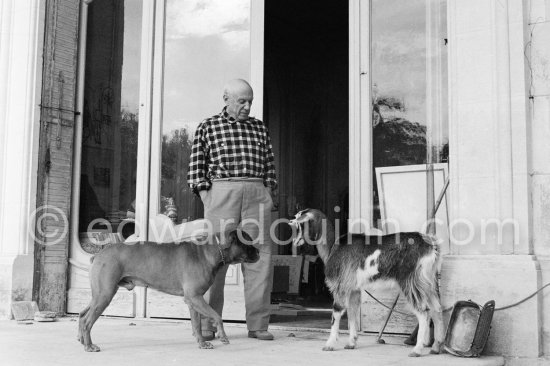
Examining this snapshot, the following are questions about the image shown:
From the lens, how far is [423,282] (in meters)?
3.91

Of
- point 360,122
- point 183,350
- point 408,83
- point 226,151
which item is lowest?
point 183,350

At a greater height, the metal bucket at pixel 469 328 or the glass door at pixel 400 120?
the glass door at pixel 400 120

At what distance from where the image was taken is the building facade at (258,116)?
410 cm

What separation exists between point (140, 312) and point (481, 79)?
380 centimetres

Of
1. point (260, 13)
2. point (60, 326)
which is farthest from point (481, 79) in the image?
point (60, 326)

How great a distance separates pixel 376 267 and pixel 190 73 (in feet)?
10.6

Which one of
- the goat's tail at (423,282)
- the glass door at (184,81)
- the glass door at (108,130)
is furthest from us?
the glass door at (108,130)

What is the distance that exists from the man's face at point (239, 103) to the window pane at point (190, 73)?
1.44 metres

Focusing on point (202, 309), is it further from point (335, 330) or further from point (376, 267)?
point (376, 267)

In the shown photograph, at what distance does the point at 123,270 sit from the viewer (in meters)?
4.14

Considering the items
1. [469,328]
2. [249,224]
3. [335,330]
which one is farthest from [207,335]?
[469,328]

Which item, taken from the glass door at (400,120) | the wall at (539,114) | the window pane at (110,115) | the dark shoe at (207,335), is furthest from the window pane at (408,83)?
the window pane at (110,115)

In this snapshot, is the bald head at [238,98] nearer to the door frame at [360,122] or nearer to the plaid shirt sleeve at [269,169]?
the plaid shirt sleeve at [269,169]

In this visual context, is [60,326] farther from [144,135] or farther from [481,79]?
[481,79]
